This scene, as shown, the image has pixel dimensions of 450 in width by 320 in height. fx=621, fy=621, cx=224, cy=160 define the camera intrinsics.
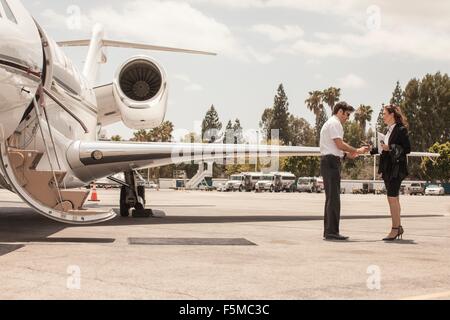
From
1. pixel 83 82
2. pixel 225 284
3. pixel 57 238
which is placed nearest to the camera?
pixel 225 284

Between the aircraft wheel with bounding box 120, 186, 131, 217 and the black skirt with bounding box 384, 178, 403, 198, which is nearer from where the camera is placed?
the black skirt with bounding box 384, 178, 403, 198

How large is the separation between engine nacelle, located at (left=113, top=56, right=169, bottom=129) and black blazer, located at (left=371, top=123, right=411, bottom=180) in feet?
29.1

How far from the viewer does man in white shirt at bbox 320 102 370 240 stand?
934 cm

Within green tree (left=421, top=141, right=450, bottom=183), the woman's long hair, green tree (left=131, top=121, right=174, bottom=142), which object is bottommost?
the woman's long hair

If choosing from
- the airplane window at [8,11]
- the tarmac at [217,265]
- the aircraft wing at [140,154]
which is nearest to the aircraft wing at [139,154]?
the aircraft wing at [140,154]

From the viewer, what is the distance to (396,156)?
9.27 metres

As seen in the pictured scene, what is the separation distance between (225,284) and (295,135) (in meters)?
129

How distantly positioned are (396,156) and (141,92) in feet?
32.7

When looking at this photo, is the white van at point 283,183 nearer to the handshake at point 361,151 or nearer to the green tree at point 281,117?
the green tree at point 281,117

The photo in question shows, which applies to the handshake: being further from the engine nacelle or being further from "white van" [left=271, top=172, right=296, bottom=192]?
"white van" [left=271, top=172, right=296, bottom=192]

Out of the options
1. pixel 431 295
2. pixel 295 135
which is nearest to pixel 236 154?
pixel 431 295

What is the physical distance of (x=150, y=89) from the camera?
17609 millimetres

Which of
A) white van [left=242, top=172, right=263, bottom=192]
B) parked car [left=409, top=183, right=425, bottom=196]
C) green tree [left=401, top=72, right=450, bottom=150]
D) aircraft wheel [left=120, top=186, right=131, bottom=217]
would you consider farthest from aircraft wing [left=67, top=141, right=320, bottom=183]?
green tree [left=401, top=72, right=450, bottom=150]
